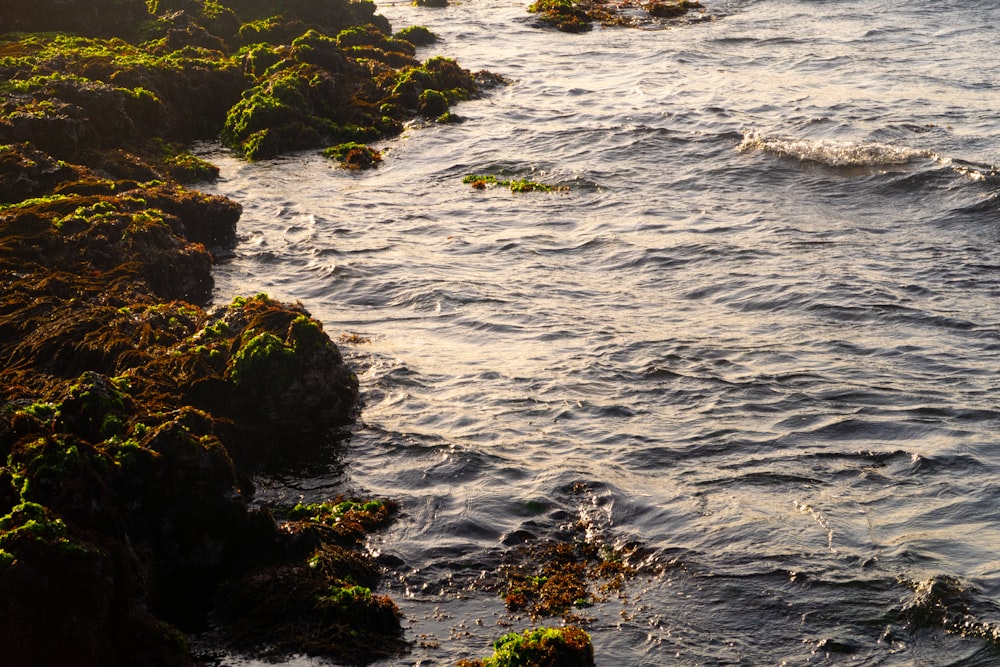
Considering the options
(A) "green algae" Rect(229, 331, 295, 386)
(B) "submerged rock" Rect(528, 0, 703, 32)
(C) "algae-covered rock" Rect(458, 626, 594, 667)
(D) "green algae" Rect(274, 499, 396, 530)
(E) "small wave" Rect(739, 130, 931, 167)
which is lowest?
(D) "green algae" Rect(274, 499, 396, 530)

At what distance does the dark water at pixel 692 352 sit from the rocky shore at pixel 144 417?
1.90 feet

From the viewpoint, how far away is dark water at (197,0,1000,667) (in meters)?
7.15

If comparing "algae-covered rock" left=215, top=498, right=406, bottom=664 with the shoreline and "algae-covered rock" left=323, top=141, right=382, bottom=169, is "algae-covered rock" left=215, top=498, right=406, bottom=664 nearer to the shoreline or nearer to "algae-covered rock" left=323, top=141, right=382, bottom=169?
the shoreline

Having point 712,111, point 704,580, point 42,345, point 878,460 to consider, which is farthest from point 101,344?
point 712,111

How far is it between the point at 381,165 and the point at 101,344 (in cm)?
1027

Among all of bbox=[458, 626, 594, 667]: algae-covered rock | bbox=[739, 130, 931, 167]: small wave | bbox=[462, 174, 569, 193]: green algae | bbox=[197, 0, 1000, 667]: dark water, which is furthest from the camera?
bbox=[462, 174, 569, 193]: green algae

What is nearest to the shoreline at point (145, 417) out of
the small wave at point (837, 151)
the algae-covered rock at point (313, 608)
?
the algae-covered rock at point (313, 608)

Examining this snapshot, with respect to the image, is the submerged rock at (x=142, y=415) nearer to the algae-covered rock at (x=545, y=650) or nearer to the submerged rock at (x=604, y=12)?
the algae-covered rock at (x=545, y=650)

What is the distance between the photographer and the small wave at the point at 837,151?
17734 mm

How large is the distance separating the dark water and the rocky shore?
0.58 metres

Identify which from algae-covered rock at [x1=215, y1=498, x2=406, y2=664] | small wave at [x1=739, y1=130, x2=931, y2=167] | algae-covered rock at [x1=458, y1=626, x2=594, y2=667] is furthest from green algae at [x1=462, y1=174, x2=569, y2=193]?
algae-covered rock at [x1=458, y1=626, x2=594, y2=667]

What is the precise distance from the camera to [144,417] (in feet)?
26.1

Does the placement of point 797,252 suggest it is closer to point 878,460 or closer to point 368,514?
point 878,460

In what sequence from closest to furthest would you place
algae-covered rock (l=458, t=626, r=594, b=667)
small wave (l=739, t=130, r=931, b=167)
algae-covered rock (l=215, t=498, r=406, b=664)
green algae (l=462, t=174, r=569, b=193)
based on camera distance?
algae-covered rock (l=458, t=626, r=594, b=667) → algae-covered rock (l=215, t=498, r=406, b=664) → small wave (l=739, t=130, r=931, b=167) → green algae (l=462, t=174, r=569, b=193)
